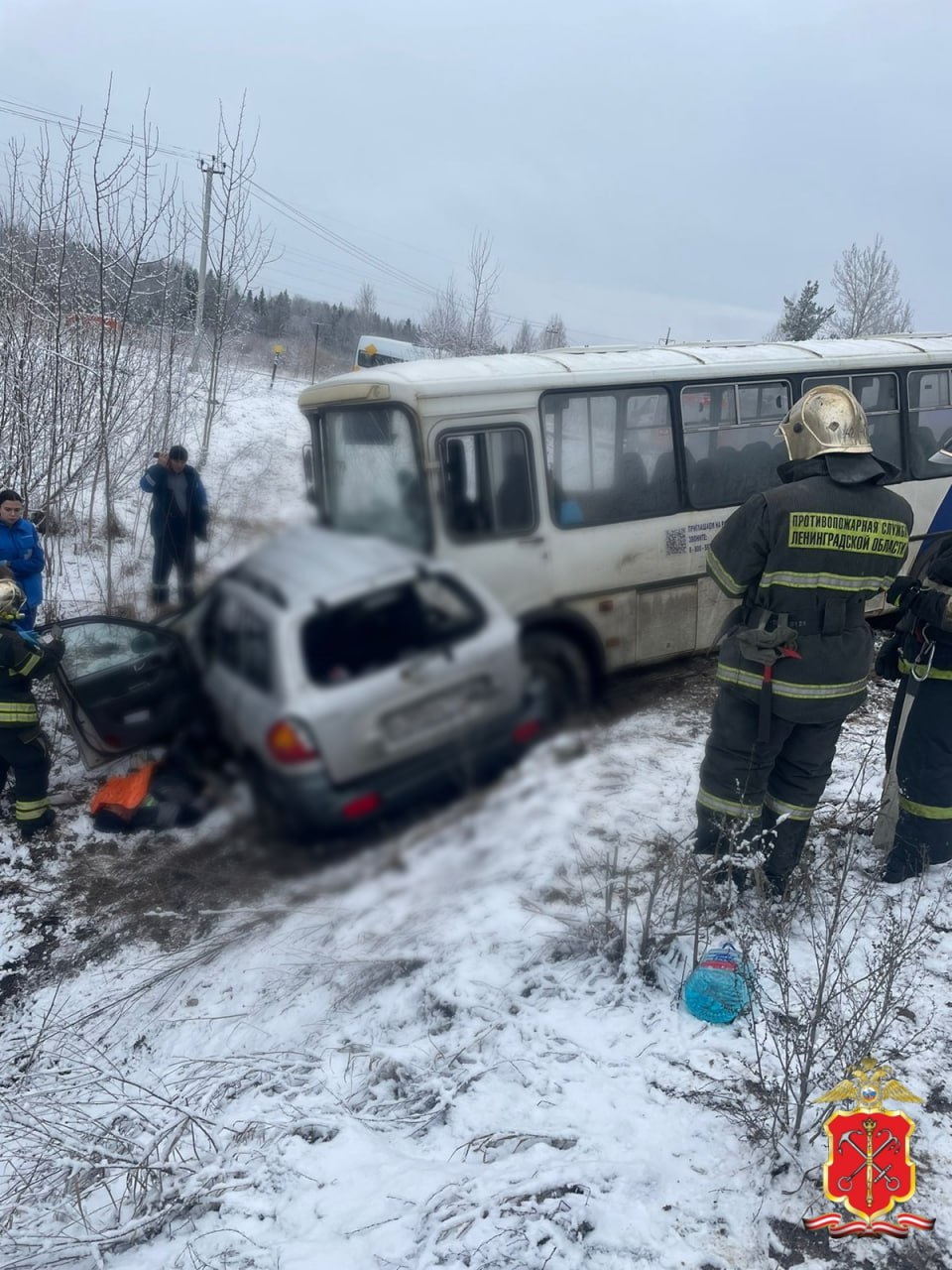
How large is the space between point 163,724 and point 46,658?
0.51 m

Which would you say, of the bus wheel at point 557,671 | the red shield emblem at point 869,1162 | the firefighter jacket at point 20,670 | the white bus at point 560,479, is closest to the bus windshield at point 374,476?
the white bus at point 560,479

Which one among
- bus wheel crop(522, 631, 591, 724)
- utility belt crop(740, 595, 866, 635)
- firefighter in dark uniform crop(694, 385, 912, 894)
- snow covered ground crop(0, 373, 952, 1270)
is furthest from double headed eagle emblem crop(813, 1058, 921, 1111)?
bus wheel crop(522, 631, 591, 724)

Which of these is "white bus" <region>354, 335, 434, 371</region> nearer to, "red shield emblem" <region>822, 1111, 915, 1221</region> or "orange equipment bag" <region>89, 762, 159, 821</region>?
"orange equipment bag" <region>89, 762, 159, 821</region>

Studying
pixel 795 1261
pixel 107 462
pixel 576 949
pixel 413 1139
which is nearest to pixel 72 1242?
pixel 413 1139

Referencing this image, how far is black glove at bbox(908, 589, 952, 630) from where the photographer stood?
139 inches

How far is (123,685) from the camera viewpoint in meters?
0.99

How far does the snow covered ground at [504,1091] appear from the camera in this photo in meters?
3.57

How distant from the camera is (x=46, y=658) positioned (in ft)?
4.36

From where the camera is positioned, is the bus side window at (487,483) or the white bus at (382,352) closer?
the bus side window at (487,483)

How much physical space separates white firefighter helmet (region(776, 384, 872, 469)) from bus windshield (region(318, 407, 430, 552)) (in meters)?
0.94

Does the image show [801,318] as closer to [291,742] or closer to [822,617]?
[822,617]

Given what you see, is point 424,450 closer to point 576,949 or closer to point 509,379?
point 509,379

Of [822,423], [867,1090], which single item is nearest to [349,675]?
[822,423]

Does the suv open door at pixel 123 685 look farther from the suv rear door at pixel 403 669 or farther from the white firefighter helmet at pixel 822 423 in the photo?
the white firefighter helmet at pixel 822 423
